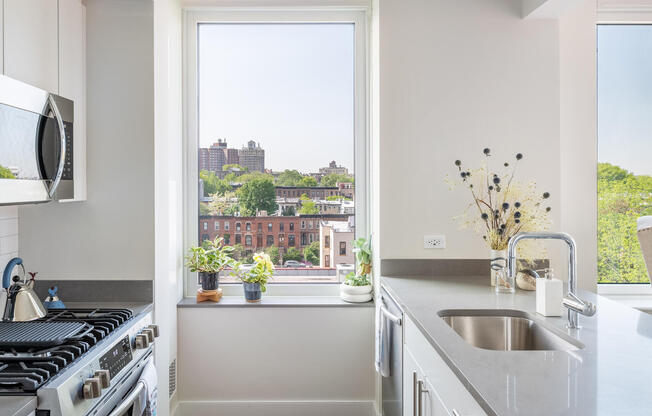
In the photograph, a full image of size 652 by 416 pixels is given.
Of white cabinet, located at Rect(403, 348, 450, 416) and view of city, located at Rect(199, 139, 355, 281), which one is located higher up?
view of city, located at Rect(199, 139, 355, 281)

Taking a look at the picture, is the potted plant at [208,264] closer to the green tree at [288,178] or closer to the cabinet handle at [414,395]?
the green tree at [288,178]

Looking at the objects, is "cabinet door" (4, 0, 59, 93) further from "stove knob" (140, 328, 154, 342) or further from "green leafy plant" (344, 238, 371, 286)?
"green leafy plant" (344, 238, 371, 286)

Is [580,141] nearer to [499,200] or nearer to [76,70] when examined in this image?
[499,200]

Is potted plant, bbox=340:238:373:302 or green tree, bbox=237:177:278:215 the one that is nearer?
potted plant, bbox=340:238:373:302

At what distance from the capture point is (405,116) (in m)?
2.56

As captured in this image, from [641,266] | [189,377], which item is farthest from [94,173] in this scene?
[641,266]

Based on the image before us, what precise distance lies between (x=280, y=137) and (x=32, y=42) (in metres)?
1.48

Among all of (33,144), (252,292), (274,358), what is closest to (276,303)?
(252,292)

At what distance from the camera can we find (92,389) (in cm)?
139

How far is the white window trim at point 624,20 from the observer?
277 centimetres

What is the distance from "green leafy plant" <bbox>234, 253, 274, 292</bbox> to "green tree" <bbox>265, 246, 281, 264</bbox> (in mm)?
103

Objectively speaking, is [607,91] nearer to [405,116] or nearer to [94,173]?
[405,116]

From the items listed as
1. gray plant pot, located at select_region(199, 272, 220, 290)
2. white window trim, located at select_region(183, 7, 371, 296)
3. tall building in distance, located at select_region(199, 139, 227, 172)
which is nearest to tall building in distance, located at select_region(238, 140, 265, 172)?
tall building in distance, located at select_region(199, 139, 227, 172)

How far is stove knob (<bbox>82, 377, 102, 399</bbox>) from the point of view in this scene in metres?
1.38
